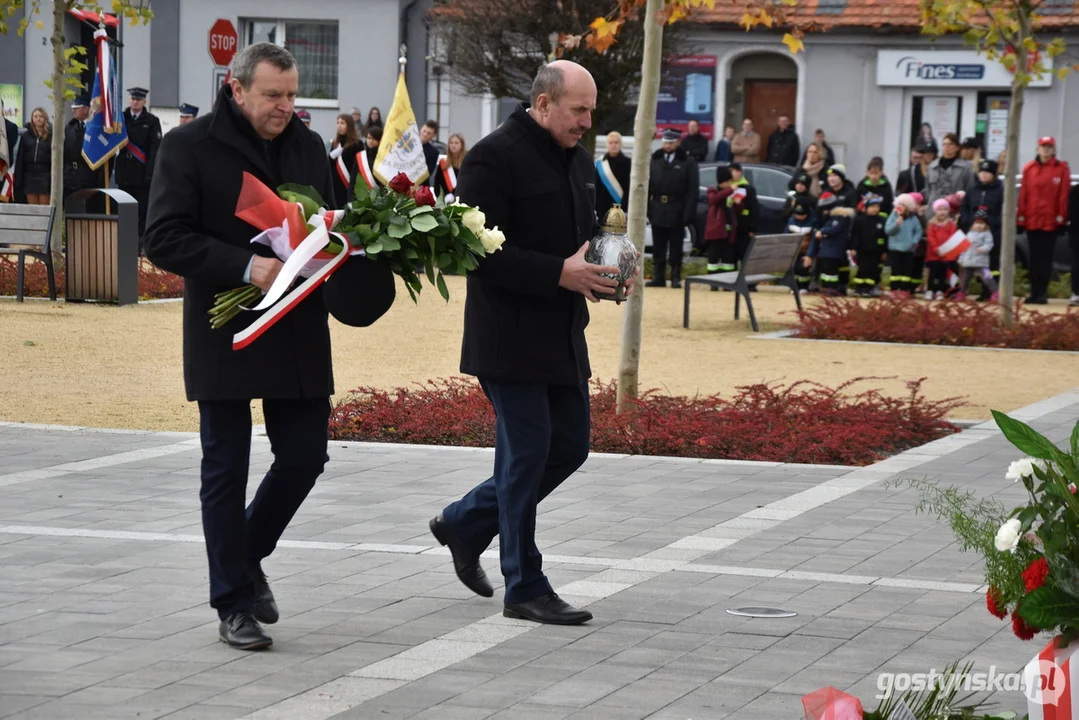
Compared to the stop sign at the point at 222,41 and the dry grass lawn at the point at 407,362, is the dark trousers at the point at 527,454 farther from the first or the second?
the stop sign at the point at 222,41

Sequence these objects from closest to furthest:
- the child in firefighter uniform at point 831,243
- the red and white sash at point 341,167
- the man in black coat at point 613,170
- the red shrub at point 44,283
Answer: the red shrub at point 44,283, the child in firefighter uniform at point 831,243, the man in black coat at point 613,170, the red and white sash at point 341,167

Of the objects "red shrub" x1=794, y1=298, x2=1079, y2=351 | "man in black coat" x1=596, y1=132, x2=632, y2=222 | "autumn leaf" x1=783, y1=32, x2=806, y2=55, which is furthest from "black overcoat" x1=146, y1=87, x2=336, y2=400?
"man in black coat" x1=596, y1=132, x2=632, y2=222

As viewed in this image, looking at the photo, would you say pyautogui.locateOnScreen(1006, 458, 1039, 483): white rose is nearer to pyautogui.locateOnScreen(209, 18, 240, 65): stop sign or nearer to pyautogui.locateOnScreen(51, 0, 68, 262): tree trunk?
pyautogui.locateOnScreen(51, 0, 68, 262): tree trunk

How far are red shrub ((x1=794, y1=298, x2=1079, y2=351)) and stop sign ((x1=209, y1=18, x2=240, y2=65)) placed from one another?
9.73 meters

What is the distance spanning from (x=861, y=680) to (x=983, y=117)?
98.9 ft

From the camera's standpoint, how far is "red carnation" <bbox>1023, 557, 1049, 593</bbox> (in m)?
4.28

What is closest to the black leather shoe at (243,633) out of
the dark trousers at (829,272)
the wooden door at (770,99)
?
the dark trousers at (829,272)

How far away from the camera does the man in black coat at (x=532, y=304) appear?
6.05m

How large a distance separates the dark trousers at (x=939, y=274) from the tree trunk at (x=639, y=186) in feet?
39.9

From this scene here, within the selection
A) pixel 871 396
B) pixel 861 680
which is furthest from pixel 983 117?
pixel 861 680

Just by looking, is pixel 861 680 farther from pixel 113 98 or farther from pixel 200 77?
pixel 200 77

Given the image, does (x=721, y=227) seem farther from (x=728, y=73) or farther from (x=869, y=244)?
(x=728, y=73)

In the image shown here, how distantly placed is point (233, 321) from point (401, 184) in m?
0.70

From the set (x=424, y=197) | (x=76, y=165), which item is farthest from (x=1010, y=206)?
(x=76, y=165)
